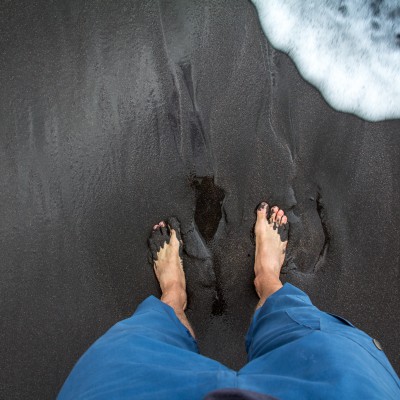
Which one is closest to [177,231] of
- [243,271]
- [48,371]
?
[243,271]

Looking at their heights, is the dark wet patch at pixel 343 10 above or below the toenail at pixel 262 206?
above

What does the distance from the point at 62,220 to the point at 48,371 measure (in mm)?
766

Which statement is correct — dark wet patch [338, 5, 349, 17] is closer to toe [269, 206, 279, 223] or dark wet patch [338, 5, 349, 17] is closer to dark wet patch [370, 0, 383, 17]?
dark wet patch [370, 0, 383, 17]

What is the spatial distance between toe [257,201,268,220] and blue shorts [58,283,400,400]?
57cm

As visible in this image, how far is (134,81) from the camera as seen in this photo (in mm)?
1952

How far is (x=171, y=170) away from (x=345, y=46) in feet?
3.87

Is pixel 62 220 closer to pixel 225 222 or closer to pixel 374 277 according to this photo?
pixel 225 222

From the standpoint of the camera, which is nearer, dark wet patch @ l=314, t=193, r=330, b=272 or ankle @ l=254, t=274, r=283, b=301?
ankle @ l=254, t=274, r=283, b=301

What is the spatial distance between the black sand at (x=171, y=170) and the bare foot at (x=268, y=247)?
6 cm

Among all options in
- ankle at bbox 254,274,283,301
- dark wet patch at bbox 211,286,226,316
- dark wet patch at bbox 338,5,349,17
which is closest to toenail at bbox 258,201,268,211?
ankle at bbox 254,274,283,301

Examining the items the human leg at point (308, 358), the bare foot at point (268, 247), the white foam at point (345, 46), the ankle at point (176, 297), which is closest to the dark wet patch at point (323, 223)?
the bare foot at point (268, 247)

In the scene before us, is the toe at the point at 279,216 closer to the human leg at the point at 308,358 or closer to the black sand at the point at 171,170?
the black sand at the point at 171,170

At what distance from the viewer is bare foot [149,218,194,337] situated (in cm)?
190

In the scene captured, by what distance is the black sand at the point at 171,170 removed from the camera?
1.91 metres
